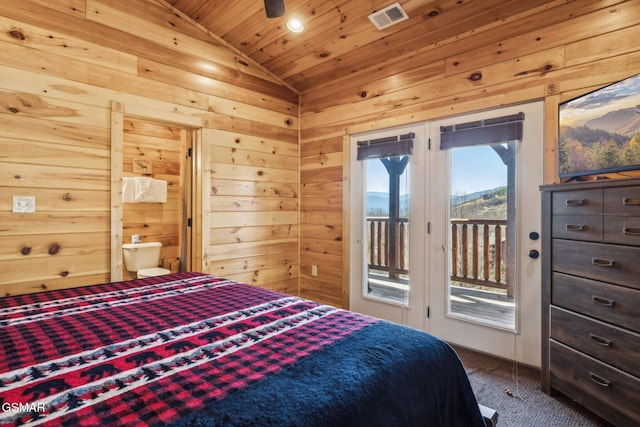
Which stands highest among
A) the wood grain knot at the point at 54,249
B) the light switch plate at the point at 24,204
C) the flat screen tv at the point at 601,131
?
the flat screen tv at the point at 601,131

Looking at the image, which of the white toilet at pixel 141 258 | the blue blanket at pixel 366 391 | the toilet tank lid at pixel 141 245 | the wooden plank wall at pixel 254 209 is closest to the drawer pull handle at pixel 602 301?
the blue blanket at pixel 366 391

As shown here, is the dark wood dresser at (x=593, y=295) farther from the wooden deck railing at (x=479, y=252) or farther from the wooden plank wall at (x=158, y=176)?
the wooden plank wall at (x=158, y=176)

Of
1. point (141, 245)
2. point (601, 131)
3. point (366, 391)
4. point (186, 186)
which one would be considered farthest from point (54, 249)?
point (601, 131)

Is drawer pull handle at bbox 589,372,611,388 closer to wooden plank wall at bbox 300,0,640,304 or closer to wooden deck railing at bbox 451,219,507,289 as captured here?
wooden deck railing at bbox 451,219,507,289

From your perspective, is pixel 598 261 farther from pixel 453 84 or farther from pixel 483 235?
pixel 453 84

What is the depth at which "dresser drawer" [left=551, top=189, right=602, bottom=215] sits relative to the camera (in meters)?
1.86

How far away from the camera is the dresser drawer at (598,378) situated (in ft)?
5.51

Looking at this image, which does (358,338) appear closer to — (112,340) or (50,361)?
(112,340)

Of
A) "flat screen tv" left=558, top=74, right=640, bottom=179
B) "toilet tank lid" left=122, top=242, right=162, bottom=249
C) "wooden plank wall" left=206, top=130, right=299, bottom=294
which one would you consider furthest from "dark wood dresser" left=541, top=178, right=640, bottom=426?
"toilet tank lid" left=122, top=242, right=162, bottom=249

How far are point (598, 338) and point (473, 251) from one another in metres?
1.12

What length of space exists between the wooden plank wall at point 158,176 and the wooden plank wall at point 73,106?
135 centimetres

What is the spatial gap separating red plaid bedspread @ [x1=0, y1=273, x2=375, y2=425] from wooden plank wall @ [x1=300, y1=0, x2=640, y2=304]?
2.12 m

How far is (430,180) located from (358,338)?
214 centimetres

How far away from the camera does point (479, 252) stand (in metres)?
2.84
